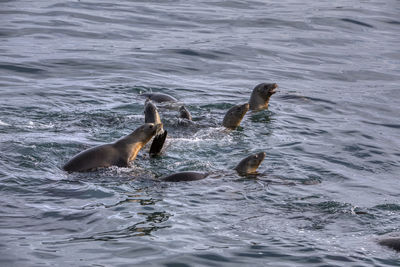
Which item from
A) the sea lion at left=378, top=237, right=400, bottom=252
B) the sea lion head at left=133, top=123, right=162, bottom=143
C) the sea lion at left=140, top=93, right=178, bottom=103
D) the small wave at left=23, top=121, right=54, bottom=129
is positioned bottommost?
the small wave at left=23, top=121, right=54, bottom=129

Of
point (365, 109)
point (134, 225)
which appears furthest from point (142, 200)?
point (365, 109)

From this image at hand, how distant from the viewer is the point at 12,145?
25.8 feet

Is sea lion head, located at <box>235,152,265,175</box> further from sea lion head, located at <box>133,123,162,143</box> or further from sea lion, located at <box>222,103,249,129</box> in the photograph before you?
sea lion, located at <box>222,103,249,129</box>

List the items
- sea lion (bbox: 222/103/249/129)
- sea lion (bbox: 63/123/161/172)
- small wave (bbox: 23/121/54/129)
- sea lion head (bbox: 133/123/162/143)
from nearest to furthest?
sea lion (bbox: 63/123/161/172), sea lion head (bbox: 133/123/162/143), small wave (bbox: 23/121/54/129), sea lion (bbox: 222/103/249/129)

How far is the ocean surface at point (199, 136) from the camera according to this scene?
17.7 ft

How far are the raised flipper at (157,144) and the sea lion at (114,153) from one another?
0.33ft

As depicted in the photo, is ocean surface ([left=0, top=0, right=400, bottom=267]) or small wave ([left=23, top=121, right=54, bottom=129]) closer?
ocean surface ([left=0, top=0, right=400, bottom=267])

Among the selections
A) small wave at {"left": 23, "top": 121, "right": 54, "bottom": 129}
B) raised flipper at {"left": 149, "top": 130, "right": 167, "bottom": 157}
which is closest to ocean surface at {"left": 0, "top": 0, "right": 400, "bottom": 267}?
small wave at {"left": 23, "top": 121, "right": 54, "bottom": 129}

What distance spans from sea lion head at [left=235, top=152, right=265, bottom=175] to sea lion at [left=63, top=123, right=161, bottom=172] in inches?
46.0

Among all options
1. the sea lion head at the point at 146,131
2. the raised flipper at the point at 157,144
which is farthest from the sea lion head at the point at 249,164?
the sea lion head at the point at 146,131

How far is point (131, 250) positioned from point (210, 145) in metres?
3.66

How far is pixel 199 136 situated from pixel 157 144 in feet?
3.99

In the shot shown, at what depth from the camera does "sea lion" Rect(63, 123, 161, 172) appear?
7.10m

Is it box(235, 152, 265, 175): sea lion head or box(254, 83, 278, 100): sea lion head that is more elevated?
box(254, 83, 278, 100): sea lion head
